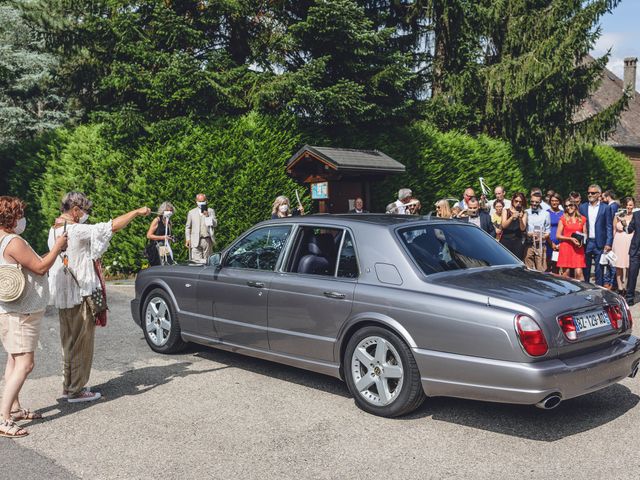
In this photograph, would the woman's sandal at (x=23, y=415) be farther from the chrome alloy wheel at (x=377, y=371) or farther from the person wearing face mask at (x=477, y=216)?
the person wearing face mask at (x=477, y=216)

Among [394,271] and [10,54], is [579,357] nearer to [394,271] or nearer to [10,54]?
[394,271]

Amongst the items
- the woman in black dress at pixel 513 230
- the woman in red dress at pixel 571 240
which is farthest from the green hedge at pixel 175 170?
the woman in red dress at pixel 571 240

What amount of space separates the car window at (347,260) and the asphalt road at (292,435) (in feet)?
3.65

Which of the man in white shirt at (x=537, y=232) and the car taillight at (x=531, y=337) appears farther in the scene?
the man in white shirt at (x=537, y=232)

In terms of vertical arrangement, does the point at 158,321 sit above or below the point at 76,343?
below

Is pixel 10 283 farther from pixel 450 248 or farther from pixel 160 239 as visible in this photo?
pixel 160 239

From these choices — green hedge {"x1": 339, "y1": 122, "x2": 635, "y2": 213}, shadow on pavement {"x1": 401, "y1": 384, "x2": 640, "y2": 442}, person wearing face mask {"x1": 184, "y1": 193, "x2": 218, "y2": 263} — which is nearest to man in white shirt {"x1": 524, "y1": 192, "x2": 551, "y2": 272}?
shadow on pavement {"x1": 401, "y1": 384, "x2": 640, "y2": 442}

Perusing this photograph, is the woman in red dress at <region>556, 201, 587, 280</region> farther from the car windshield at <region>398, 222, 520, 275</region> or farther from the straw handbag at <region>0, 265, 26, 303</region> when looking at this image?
the straw handbag at <region>0, 265, 26, 303</region>

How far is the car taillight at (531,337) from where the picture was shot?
449cm

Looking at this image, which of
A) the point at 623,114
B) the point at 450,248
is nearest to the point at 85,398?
the point at 450,248

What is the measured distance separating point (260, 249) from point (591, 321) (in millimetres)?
3171

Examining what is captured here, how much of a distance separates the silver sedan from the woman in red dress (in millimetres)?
5104

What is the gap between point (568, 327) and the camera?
470cm

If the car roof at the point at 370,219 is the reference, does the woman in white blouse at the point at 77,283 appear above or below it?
below
